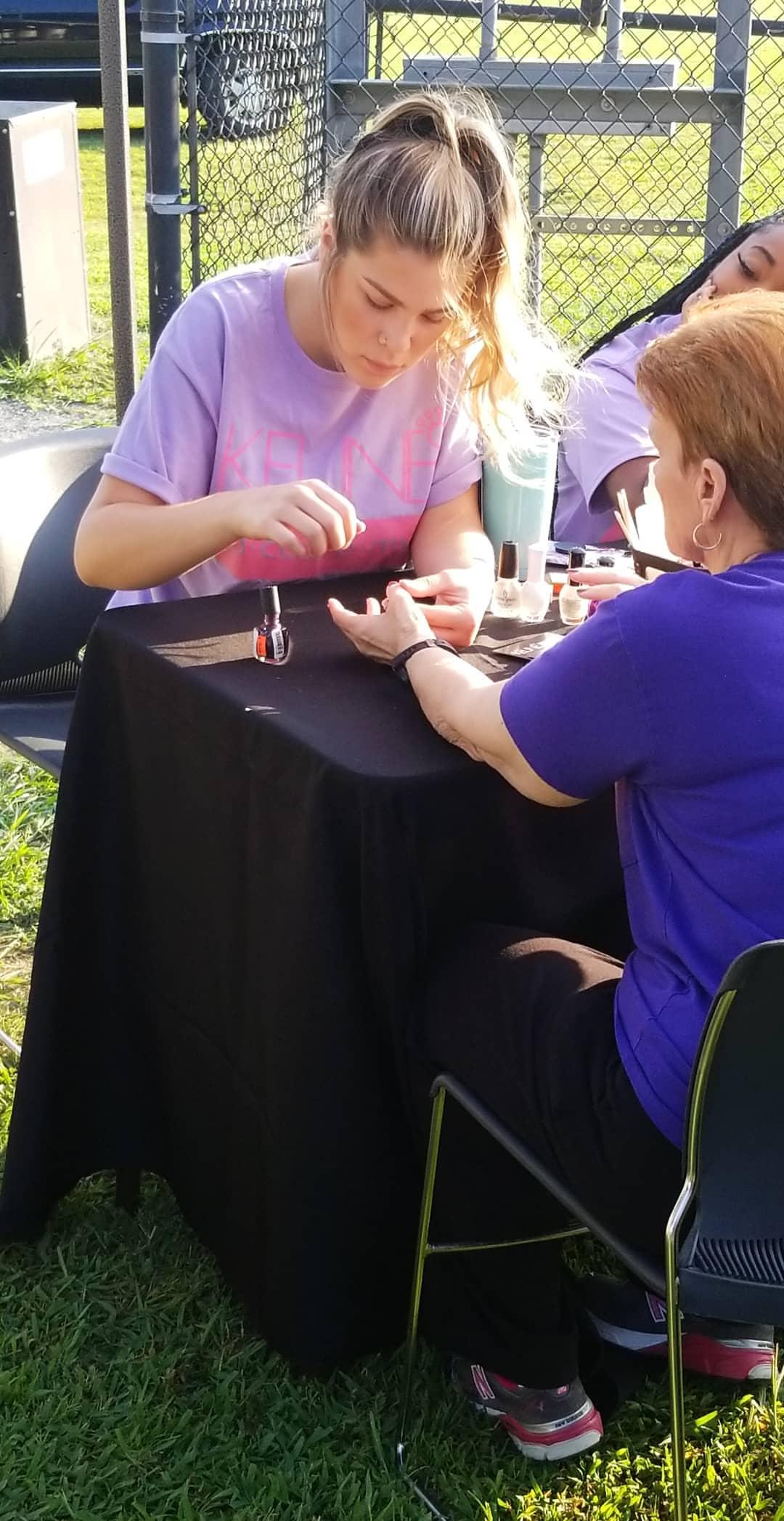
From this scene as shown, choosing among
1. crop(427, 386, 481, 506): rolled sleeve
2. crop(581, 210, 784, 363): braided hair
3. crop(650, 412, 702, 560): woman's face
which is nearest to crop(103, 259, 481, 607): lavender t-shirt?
crop(427, 386, 481, 506): rolled sleeve

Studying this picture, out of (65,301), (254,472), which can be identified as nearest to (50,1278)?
(254,472)

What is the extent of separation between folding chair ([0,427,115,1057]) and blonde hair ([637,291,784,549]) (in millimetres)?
1298

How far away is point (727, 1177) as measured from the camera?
1.35 metres

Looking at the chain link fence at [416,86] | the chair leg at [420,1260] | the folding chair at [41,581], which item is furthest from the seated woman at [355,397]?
the chain link fence at [416,86]

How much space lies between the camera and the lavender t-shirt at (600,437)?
104 inches

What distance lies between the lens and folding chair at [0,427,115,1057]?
246 centimetres

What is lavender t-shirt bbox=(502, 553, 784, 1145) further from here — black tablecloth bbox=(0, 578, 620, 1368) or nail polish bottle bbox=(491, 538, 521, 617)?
nail polish bottle bbox=(491, 538, 521, 617)

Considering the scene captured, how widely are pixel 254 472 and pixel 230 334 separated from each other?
179 millimetres

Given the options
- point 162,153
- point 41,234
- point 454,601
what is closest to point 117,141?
point 162,153

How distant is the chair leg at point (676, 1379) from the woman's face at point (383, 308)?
1162 millimetres

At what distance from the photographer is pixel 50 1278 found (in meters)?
2.06

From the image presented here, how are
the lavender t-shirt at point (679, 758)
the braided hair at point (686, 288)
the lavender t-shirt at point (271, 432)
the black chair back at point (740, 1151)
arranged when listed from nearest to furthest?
1. the black chair back at point (740, 1151)
2. the lavender t-shirt at point (679, 758)
3. the lavender t-shirt at point (271, 432)
4. the braided hair at point (686, 288)

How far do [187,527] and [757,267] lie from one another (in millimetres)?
1364

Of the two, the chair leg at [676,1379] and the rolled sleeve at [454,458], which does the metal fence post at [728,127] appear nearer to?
the rolled sleeve at [454,458]
